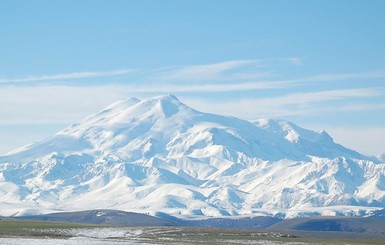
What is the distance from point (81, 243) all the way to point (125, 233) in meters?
51.6

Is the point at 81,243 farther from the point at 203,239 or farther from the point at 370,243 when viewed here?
the point at 370,243

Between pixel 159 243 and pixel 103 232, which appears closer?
pixel 159 243

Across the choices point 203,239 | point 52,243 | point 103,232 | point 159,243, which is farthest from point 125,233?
point 52,243

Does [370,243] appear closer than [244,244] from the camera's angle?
No

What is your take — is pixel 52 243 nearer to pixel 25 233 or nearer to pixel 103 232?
pixel 25 233

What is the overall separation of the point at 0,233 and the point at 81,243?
34.1 meters

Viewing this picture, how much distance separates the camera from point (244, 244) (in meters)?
162

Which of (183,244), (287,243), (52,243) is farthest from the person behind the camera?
(287,243)

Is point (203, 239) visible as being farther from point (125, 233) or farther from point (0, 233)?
point (0, 233)

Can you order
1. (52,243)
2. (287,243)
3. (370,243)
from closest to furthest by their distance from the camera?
1. (52,243)
2. (287,243)
3. (370,243)

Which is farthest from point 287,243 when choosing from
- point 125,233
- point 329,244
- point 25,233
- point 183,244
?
point 25,233

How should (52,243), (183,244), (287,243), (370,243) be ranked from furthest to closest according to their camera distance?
1. (370,243)
2. (287,243)
3. (183,244)
4. (52,243)

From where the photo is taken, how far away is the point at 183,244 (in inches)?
6161

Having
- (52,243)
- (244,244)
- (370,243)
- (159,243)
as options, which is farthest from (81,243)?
(370,243)
